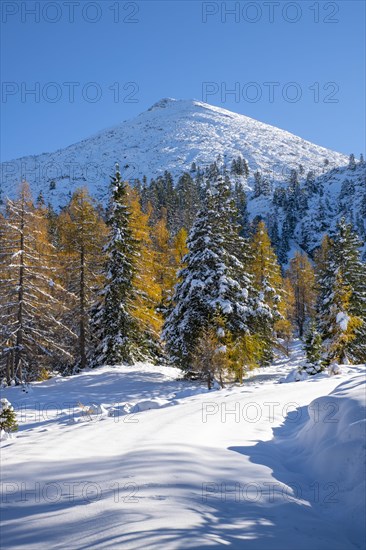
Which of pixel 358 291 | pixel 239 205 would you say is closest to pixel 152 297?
pixel 358 291

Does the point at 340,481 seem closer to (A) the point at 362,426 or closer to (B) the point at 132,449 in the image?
(A) the point at 362,426

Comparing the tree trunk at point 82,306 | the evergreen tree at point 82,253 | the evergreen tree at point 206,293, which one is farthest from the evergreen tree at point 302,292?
the tree trunk at point 82,306

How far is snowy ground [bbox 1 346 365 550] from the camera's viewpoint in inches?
154

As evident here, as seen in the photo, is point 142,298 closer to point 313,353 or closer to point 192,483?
point 313,353

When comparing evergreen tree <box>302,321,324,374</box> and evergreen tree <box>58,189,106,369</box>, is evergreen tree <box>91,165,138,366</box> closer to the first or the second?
evergreen tree <box>58,189,106,369</box>

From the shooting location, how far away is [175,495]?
477cm

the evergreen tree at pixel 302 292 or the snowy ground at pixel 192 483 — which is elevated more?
the evergreen tree at pixel 302 292

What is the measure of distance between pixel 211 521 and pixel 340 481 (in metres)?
2.25

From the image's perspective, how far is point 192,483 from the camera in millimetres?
5211

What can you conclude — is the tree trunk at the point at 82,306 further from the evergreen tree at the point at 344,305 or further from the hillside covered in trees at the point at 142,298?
the evergreen tree at the point at 344,305

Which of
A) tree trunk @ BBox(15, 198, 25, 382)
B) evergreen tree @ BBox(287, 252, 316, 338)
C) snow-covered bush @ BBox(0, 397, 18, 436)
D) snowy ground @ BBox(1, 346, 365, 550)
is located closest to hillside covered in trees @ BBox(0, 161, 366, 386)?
tree trunk @ BBox(15, 198, 25, 382)

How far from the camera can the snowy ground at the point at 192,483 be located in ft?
12.8

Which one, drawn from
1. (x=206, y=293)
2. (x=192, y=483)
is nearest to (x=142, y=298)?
(x=206, y=293)

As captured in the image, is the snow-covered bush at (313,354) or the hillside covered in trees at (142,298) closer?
the hillside covered in trees at (142,298)
